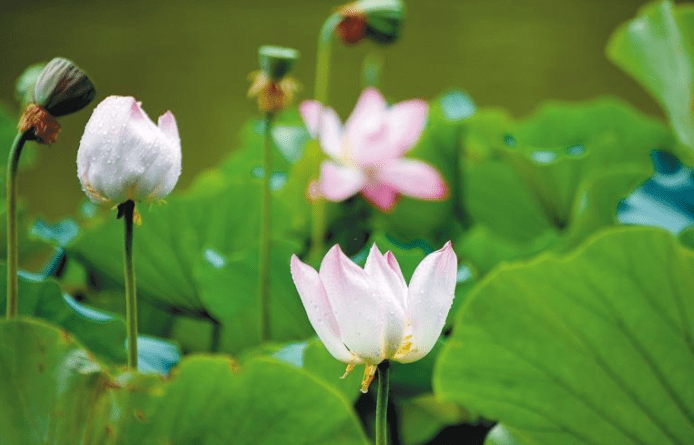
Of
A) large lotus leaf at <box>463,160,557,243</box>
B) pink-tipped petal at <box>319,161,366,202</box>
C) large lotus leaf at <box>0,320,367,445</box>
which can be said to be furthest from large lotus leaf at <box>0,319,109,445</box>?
large lotus leaf at <box>463,160,557,243</box>

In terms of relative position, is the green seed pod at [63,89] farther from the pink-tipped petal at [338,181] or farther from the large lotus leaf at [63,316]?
the pink-tipped petal at [338,181]

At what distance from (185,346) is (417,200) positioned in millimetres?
213

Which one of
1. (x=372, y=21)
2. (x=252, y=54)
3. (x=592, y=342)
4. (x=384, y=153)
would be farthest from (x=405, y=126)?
(x=252, y=54)

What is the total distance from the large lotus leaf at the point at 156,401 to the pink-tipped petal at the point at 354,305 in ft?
0.17

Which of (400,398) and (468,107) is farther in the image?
(468,107)

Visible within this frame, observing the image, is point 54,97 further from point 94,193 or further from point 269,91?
point 269,91

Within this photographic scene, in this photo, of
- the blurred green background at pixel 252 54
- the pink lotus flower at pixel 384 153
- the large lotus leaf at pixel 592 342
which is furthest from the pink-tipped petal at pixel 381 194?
the blurred green background at pixel 252 54

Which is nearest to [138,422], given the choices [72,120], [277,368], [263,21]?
[277,368]

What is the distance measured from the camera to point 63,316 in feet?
1.24

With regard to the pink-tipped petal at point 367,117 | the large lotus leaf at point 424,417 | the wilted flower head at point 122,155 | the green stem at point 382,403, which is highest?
the wilted flower head at point 122,155

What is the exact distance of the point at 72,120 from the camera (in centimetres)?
205

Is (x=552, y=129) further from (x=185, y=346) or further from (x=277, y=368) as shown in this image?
(x=277, y=368)

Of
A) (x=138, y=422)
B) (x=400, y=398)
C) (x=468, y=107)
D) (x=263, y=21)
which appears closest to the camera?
(x=138, y=422)

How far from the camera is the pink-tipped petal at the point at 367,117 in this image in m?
0.59
